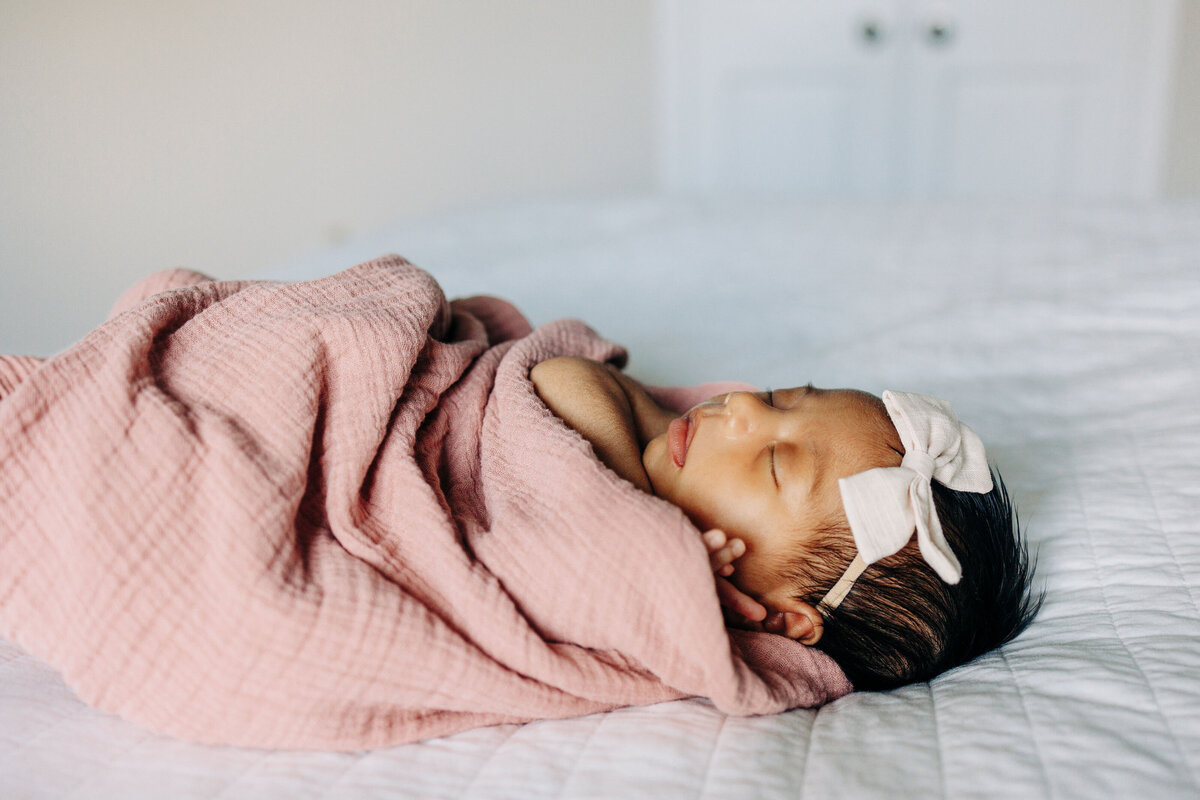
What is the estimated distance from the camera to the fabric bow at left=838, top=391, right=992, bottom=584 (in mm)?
727

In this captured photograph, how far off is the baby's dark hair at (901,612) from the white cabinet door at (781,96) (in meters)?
Result: 2.60

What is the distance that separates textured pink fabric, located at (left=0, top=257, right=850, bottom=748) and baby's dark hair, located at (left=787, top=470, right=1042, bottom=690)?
37mm

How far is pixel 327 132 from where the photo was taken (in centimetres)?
318

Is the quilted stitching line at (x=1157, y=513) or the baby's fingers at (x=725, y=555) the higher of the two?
the baby's fingers at (x=725, y=555)

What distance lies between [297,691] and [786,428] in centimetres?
46

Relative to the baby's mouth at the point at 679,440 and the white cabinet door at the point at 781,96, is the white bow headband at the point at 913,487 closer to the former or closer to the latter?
the baby's mouth at the point at 679,440

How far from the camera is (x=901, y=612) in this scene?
2.54 ft

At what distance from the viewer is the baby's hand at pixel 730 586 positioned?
0.75 meters

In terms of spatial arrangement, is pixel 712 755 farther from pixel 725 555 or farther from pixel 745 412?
pixel 745 412

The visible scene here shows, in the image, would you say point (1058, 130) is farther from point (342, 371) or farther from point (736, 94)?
point (342, 371)

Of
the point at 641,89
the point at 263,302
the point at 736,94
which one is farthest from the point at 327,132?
the point at 263,302

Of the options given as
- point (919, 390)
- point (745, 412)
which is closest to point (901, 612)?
point (745, 412)

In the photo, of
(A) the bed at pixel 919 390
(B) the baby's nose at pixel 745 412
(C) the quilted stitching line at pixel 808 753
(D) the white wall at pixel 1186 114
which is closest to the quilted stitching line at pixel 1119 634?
(A) the bed at pixel 919 390

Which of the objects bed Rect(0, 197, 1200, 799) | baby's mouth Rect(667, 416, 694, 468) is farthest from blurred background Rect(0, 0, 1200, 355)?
baby's mouth Rect(667, 416, 694, 468)
